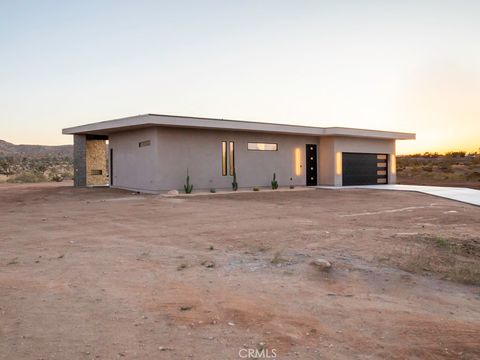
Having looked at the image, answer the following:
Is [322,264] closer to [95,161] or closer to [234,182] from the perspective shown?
[234,182]

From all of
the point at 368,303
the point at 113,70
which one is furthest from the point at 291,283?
the point at 113,70

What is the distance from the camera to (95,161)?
24.9 metres

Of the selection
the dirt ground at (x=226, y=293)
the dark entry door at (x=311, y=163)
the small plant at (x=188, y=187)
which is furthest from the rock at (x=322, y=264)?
the dark entry door at (x=311, y=163)

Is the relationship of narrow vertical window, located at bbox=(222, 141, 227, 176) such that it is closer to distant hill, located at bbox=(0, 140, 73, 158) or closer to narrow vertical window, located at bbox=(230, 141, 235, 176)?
narrow vertical window, located at bbox=(230, 141, 235, 176)

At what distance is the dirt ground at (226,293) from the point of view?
366 centimetres

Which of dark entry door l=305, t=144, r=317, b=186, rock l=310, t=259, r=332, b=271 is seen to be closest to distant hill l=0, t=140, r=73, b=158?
dark entry door l=305, t=144, r=317, b=186

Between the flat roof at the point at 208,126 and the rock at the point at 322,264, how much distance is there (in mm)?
13096

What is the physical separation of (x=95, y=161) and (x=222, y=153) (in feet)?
27.6

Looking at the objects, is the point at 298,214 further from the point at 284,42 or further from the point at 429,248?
the point at 284,42

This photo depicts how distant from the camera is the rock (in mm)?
6220

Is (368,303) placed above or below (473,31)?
below

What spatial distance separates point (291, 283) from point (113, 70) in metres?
19.0

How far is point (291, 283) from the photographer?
18.1 feet

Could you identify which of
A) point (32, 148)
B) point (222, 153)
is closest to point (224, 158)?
point (222, 153)
